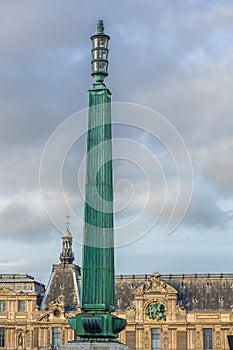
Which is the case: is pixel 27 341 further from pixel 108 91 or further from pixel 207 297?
pixel 108 91

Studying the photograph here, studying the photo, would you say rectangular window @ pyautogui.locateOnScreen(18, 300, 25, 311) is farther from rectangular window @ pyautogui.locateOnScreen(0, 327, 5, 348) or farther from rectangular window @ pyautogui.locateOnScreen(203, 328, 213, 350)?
rectangular window @ pyautogui.locateOnScreen(203, 328, 213, 350)

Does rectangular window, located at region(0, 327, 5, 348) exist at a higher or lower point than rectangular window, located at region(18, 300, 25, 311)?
lower

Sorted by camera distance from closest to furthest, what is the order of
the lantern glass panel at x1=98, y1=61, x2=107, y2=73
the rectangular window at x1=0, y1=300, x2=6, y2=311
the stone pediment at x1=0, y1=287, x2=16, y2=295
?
the lantern glass panel at x1=98, y1=61, x2=107, y2=73, the stone pediment at x1=0, y1=287, x2=16, y2=295, the rectangular window at x1=0, y1=300, x2=6, y2=311

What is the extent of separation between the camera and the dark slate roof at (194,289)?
90500 mm

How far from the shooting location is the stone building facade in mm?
89500

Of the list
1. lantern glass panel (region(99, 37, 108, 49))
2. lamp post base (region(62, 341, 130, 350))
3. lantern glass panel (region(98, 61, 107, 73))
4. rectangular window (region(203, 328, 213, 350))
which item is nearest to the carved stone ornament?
rectangular window (region(203, 328, 213, 350))

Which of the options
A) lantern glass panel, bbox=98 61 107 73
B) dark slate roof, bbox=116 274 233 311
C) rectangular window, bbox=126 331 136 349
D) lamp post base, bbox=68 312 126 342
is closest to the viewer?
lamp post base, bbox=68 312 126 342

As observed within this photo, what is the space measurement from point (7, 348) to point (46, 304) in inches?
254

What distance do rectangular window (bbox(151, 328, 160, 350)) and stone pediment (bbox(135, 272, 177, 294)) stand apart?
430 cm

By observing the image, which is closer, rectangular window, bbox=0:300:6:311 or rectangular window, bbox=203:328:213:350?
rectangular window, bbox=203:328:213:350

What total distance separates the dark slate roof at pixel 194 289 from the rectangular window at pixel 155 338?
12.9 ft

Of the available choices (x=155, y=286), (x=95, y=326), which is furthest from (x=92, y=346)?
(x=155, y=286)

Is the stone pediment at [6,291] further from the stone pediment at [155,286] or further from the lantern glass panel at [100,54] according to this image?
the lantern glass panel at [100,54]

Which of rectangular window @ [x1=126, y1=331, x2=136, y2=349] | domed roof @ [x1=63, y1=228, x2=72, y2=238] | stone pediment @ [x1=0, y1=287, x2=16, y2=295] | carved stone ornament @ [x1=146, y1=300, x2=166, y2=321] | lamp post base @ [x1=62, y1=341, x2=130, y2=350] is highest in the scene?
domed roof @ [x1=63, y1=228, x2=72, y2=238]
